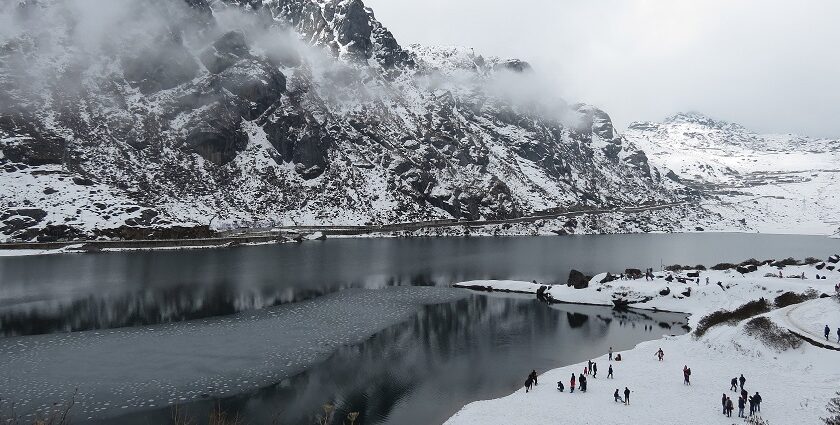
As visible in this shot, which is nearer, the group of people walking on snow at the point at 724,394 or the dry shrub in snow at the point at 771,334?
the group of people walking on snow at the point at 724,394

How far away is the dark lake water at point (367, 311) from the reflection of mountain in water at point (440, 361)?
0.58 ft

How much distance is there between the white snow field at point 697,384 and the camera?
109 ft

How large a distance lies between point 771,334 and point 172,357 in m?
56.4

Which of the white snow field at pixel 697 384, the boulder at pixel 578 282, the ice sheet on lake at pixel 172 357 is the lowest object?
the ice sheet on lake at pixel 172 357

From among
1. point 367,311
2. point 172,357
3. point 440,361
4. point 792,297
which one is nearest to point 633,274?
point 792,297

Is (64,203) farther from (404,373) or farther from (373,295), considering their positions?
(404,373)

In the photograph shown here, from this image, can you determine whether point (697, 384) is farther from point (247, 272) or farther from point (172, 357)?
point (247, 272)

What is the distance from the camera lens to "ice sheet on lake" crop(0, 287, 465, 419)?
1480 inches

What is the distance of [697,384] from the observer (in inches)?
1587

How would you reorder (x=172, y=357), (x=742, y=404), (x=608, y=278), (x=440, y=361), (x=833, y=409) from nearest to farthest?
1. (x=833, y=409)
2. (x=742, y=404)
3. (x=172, y=357)
4. (x=440, y=361)
5. (x=608, y=278)

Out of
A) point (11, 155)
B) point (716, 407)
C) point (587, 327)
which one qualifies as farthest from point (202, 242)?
point (716, 407)

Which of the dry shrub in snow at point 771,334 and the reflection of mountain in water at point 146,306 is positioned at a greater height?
the dry shrub in snow at point 771,334

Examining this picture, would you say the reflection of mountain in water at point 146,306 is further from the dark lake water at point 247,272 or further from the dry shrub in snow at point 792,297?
the dry shrub in snow at point 792,297

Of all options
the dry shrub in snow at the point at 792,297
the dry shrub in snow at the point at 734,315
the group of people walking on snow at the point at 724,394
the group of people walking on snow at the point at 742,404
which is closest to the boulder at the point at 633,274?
the dry shrub in snow at the point at 792,297
